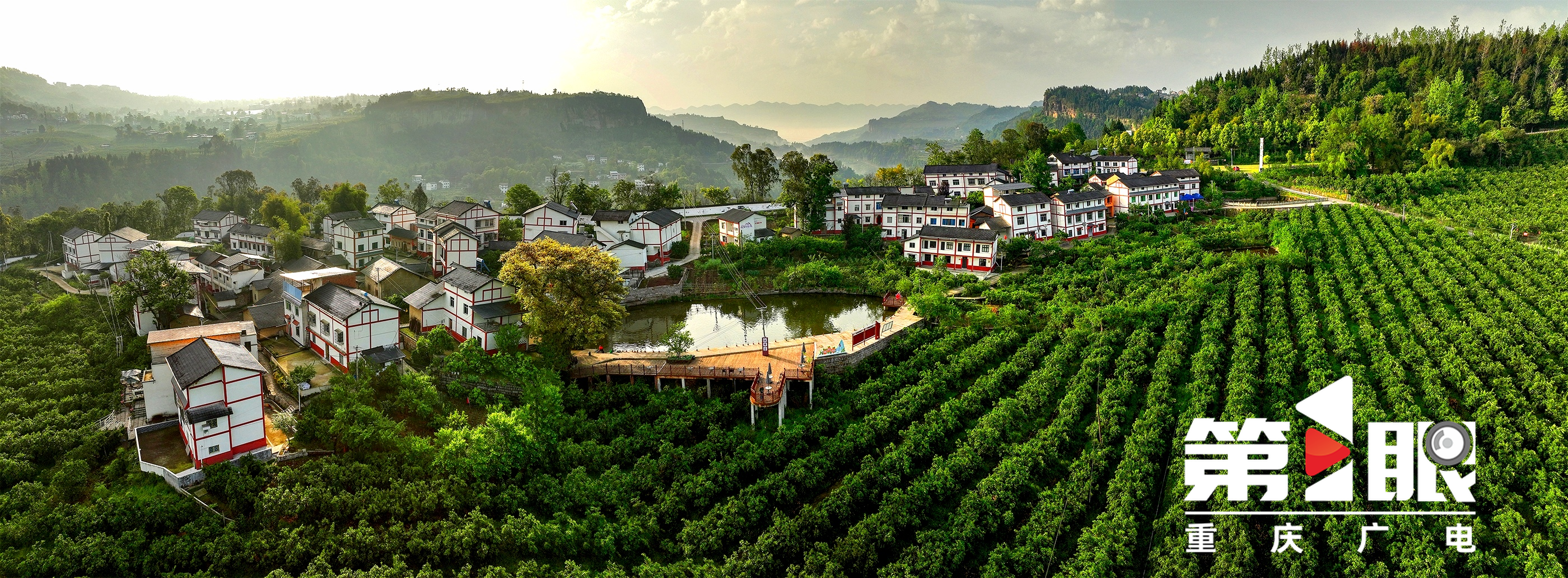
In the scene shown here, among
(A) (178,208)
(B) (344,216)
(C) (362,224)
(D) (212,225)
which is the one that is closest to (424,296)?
(C) (362,224)

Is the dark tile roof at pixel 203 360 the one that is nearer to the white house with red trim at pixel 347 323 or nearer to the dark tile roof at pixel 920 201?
the white house with red trim at pixel 347 323

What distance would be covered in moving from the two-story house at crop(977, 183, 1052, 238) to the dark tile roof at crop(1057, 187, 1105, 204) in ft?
2.41

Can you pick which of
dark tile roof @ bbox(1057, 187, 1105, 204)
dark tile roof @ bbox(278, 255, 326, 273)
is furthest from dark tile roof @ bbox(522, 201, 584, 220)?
dark tile roof @ bbox(1057, 187, 1105, 204)

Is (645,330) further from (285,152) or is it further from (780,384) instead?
(285,152)

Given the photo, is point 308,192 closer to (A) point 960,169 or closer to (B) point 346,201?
(B) point 346,201

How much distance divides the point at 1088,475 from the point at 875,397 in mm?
6359

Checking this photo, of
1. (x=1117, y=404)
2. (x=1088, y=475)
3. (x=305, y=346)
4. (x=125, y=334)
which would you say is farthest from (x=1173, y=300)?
(x=125, y=334)

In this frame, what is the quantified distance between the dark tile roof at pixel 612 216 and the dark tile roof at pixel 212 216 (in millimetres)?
21511

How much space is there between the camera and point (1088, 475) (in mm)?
17422

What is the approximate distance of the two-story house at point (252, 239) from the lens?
128 ft

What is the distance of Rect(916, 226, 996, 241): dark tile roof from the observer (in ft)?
121

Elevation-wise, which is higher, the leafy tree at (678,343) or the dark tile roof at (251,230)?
the dark tile roof at (251,230)

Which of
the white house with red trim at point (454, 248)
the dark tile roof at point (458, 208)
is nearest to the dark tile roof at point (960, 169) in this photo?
the dark tile roof at point (458, 208)

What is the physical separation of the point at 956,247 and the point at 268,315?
28255 millimetres
